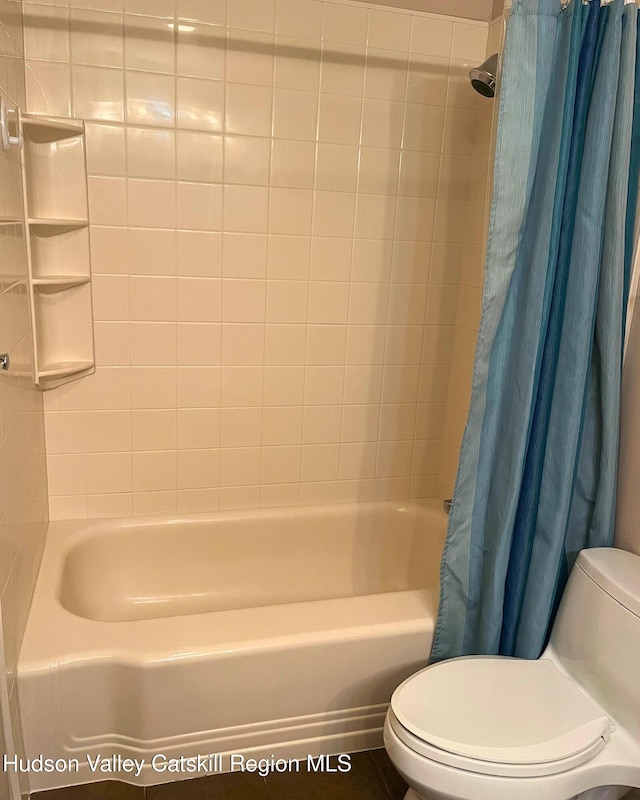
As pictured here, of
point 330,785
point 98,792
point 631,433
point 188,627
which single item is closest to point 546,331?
point 631,433

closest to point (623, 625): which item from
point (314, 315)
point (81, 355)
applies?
point (314, 315)

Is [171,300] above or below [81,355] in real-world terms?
above

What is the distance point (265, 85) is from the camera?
197 cm

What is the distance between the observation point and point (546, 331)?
157 centimetres

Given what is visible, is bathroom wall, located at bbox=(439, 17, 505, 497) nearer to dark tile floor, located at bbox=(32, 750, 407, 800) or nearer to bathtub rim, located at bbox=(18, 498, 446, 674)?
bathtub rim, located at bbox=(18, 498, 446, 674)

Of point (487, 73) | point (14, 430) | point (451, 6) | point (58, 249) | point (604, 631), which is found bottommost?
point (604, 631)

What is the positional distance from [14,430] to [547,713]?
1.34 metres

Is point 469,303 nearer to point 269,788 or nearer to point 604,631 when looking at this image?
point 604,631

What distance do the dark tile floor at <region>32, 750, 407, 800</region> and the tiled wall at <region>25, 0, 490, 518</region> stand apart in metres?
0.82

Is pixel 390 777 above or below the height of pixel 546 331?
below

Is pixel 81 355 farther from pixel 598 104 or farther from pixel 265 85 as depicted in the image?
pixel 598 104

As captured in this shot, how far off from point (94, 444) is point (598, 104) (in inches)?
65.5

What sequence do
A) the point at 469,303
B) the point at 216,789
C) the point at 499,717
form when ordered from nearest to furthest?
the point at 499,717, the point at 216,789, the point at 469,303

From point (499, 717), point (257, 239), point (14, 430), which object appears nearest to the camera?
point (499, 717)
